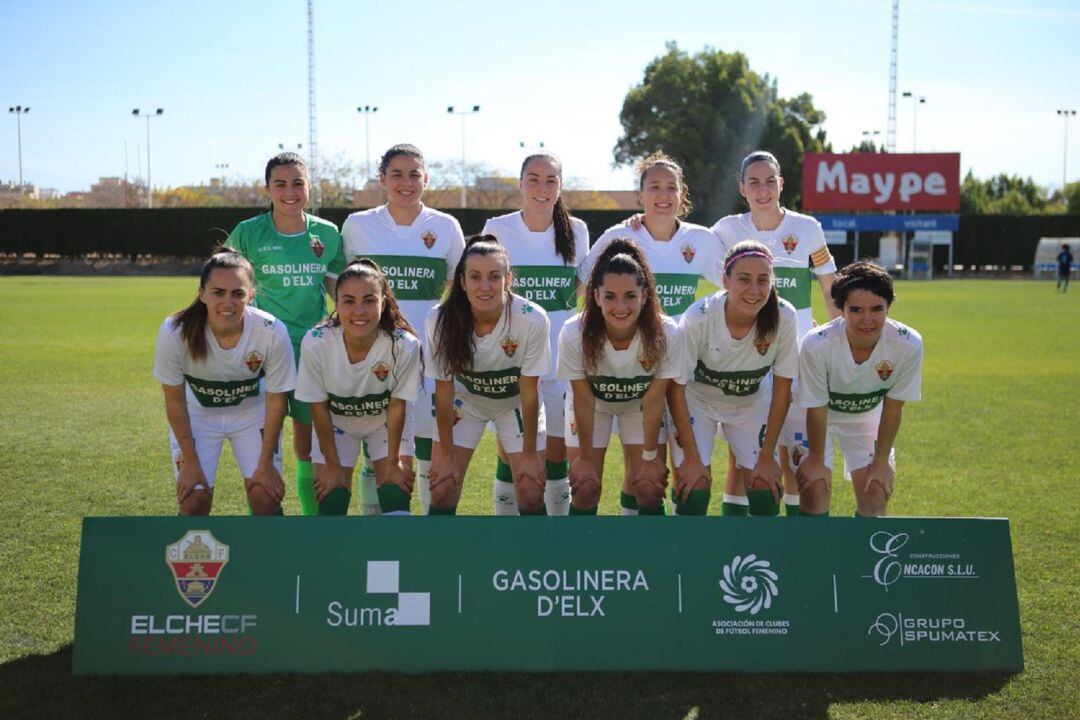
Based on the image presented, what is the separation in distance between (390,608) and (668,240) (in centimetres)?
269

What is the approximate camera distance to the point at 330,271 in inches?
212

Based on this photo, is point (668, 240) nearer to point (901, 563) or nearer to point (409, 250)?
point (409, 250)

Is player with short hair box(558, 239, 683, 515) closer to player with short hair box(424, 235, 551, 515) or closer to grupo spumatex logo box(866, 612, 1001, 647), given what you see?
player with short hair box(424, 235, 551, 515)

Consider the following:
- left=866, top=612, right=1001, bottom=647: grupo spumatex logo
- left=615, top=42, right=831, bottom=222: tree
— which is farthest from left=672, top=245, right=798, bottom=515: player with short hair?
left=615, top=42, right=831, bottom=222: tree

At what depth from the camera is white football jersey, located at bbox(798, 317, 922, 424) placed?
4.51 m

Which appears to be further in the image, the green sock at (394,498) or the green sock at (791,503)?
the green sock at (791,503)

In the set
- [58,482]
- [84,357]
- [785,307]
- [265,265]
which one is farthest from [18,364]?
[785,307]

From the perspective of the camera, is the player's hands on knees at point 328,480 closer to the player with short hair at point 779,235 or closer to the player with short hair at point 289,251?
the player with short hair at point 289,251

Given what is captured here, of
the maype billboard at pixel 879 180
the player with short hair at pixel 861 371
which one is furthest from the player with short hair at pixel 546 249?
the maype billboard at pixel 879 180

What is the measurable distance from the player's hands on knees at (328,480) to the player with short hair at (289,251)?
709mm

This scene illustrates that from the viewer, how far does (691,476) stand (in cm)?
449

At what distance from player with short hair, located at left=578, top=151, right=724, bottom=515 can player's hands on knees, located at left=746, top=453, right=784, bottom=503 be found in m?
Answer: 1.19

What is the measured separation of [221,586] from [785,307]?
9.31ft

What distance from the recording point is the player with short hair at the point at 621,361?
4387 mm
